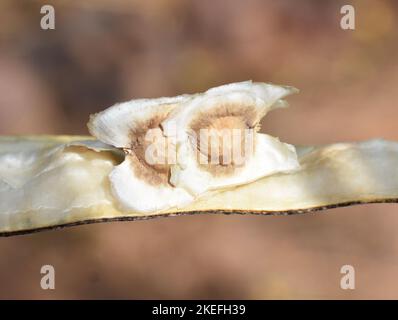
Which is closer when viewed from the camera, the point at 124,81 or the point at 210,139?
the point at 210,139

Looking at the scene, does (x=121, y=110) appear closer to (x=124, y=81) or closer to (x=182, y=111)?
(x=182, y=111)

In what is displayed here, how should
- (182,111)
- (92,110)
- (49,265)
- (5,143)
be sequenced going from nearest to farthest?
(182,111)
(5,143)
(49,265)
(92,110)

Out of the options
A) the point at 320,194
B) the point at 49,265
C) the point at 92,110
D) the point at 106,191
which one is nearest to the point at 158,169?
the point at 106,191

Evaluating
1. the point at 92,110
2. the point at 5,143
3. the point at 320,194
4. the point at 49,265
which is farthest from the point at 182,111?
the point at 92,110

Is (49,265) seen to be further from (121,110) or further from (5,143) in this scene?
(121,110)

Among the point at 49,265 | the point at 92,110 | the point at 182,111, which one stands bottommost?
the point at 49,265

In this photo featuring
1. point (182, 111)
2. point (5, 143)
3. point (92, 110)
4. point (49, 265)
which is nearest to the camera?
point (182, 111)

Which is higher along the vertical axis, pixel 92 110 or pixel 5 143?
pixel 92 110
